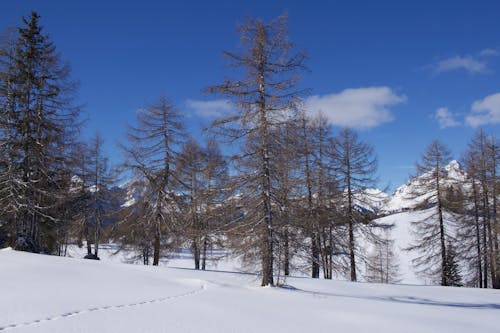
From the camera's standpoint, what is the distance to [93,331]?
4613mm

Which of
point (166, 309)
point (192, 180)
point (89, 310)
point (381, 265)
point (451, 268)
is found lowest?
point (381, 265)

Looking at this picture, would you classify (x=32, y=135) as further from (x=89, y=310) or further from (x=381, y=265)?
(x=381, y=265)

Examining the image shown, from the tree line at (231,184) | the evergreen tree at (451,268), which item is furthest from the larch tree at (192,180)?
the evergreen tree at (451,268)

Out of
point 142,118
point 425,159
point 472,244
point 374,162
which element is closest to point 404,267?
point 472,244

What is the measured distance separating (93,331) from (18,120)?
13572 millimetres

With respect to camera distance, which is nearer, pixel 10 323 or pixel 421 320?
pixel 10 323

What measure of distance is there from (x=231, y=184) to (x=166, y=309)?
207 inches

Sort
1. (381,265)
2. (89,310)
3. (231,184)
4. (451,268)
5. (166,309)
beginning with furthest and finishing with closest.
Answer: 1. (381,265)
2. (451,268)
3. (231,184)
4. (166,309)
5. (89,310)

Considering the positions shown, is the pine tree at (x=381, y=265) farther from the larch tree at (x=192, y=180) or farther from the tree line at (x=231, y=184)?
the larch tree at (x=192, y=180)

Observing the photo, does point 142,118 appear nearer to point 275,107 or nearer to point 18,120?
point 18,120

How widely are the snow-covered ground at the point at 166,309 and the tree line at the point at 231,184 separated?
275 centimetres

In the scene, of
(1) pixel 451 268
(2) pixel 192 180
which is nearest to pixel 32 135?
(2) pixel 192 180

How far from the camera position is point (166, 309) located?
618 centimetres

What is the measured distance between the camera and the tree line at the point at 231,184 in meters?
10.9
